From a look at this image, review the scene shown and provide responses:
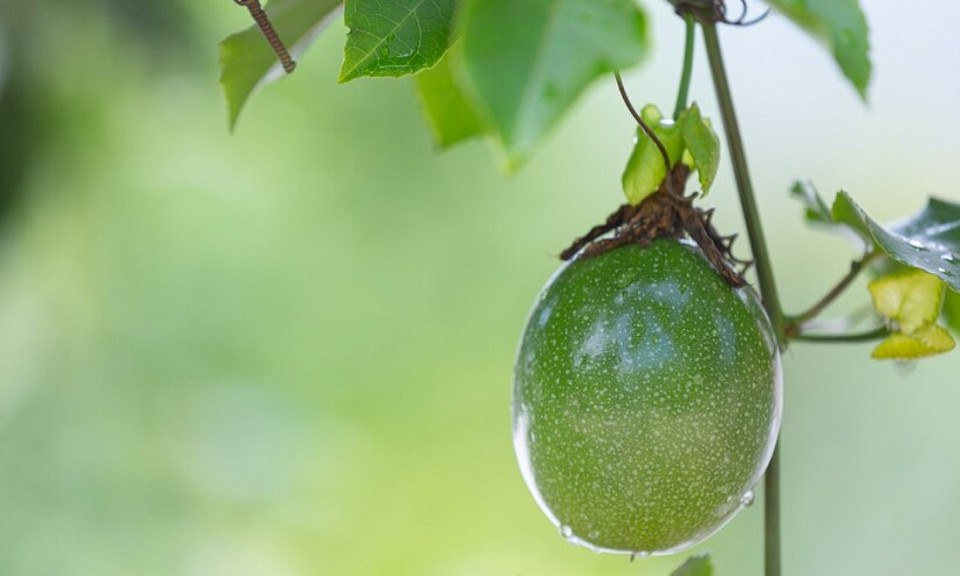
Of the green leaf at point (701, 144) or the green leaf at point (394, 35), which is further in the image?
the green leaf at point (701, 144)

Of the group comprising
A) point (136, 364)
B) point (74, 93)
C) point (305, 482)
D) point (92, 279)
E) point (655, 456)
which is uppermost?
point (655, 456)

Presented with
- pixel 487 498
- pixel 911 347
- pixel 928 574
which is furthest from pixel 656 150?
pixel 928 574

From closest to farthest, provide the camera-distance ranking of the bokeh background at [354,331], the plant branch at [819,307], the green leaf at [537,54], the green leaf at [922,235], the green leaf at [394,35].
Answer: the green leaf at [537,54], the green leaf at [394,35], the green leaf at [922,235], the plant branch at [819,307], the bokeh background at [354,331]

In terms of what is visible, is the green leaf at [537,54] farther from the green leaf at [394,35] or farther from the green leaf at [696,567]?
the green leaf at [696,567]

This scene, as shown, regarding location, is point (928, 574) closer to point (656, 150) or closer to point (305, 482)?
point (305, 482)

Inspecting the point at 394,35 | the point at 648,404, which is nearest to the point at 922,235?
the point at 648,404

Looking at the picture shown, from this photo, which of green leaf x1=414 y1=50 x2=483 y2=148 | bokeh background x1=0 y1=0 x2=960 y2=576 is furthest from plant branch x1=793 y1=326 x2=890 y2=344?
bokeh background x1=0 y1=0 x2=960 y2=576

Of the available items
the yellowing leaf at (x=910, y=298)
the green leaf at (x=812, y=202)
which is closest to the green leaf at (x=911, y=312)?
the yellowing leaf at (x=910, y=298)
